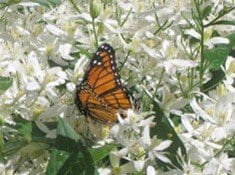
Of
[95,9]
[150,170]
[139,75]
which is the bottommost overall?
[150,170]

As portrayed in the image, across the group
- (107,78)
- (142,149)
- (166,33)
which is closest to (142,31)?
(166,33)

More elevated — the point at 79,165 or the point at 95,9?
the point at 95,9

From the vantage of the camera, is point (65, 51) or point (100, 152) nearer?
point (100, 152)

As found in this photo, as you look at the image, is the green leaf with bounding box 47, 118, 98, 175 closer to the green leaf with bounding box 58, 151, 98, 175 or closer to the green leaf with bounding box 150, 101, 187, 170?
the green leaf with bounding box 58, 151, 98, 175

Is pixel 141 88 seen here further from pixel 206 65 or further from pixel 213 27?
pixel 213 27

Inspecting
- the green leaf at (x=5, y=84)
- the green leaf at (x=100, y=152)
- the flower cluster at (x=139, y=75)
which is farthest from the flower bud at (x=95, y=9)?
the green leaf at (x=100, y=152)

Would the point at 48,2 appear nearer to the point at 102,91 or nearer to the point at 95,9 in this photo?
the point at 95,9

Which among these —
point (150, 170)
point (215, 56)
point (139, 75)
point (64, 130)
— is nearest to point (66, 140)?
point (64, 130)
